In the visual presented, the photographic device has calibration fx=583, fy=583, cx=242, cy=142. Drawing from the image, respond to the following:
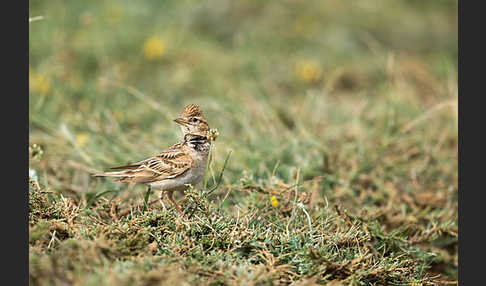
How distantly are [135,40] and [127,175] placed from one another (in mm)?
4815

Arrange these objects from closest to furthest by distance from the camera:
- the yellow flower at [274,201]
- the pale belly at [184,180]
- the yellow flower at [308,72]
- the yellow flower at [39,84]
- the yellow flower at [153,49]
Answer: the pale belly at [184,180], the yellow flower at [274,201], the yellow flower at [39,84], the yellow flower at [153,49], the yellow flower at [308,72]

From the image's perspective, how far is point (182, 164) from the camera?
11.9 ft

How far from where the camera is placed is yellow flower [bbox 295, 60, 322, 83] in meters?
8.50

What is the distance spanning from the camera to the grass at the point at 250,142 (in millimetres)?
3139

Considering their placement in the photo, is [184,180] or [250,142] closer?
[184,180]

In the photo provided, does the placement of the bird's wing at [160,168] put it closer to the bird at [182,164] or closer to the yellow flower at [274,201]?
the bird at [182,164]

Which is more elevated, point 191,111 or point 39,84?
point 191,111

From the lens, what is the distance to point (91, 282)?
2434 millimetres

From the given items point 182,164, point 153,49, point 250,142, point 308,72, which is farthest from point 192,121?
point 308,72

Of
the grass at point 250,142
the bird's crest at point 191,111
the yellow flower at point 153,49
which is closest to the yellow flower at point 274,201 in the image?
the grass at point 250,142

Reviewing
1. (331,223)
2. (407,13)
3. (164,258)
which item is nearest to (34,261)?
(164,258)

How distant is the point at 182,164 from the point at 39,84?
133 inches

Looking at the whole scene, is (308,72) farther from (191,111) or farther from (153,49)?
(191,111)

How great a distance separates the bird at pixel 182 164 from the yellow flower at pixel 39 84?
2966mm
